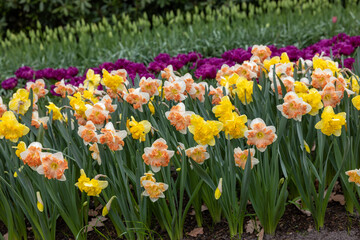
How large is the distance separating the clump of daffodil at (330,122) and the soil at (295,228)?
18.8 inches

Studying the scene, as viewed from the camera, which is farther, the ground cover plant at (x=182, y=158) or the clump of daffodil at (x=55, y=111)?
the clump of daffodil at (x=55, y=111)

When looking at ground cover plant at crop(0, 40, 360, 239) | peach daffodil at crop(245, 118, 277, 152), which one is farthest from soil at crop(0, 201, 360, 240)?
peach daffodil at crop(245, 118, 277, 152)

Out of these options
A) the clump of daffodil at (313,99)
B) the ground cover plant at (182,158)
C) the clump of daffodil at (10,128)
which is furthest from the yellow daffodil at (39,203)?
the clump of daffodil at (313,99)

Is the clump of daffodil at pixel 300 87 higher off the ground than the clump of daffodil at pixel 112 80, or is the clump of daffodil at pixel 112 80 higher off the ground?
the clump of daffodil at pixel 112 80

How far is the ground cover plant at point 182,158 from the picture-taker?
188 cm

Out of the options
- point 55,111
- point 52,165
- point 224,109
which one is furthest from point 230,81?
point 52,165

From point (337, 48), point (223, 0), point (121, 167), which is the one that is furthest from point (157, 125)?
point (223, 0)

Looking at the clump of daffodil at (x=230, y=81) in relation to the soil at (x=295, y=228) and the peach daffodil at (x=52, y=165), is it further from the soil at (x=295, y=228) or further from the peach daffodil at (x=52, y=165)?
the peach daffodil at (x=52, y=165)

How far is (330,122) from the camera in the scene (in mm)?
1860

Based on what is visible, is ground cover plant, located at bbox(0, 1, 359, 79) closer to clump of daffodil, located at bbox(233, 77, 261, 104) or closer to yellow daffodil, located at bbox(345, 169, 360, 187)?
clump of daffodil, located at bbox(233, 77, 261, 104)

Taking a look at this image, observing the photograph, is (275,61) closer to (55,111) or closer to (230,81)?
(230,81)

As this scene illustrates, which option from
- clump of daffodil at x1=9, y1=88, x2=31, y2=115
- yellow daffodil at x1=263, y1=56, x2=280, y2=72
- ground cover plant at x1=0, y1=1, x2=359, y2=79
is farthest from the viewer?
ground cover plant at x1=0, y1=1, x2=359, y2=79

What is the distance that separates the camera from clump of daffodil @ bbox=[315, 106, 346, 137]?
6.07 feet

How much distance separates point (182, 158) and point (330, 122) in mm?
619
